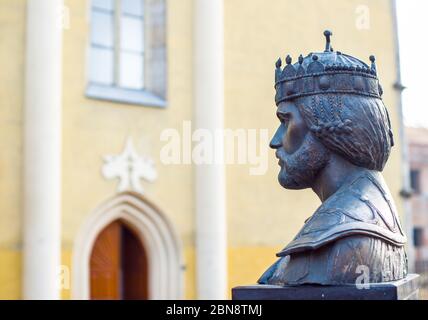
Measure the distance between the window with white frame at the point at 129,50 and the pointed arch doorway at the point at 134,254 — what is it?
164cm

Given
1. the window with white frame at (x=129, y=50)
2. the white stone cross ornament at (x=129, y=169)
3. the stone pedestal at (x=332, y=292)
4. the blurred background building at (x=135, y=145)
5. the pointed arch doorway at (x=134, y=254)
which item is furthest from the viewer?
the window with white frame at (x=129, y=50)

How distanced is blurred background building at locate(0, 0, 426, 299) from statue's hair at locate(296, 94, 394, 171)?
278 inches

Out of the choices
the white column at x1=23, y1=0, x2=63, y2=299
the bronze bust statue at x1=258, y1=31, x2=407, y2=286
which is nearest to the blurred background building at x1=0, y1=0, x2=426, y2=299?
the white column at x1=23, y1=0, x2=63, y2=299

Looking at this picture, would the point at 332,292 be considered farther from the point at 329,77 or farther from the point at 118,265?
the point at 118,265

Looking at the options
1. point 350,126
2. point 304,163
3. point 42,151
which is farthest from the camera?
point 42,151

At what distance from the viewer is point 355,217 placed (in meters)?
3.13

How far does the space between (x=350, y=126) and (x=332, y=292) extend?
761 mm

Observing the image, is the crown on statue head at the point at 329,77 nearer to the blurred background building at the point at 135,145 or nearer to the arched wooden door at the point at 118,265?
the blurred background building at the point at 135,145

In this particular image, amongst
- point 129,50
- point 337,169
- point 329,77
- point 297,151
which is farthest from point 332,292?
point 129,50

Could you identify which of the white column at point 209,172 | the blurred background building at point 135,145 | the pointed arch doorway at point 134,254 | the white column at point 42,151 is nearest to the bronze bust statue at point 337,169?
the white column at point 42,151

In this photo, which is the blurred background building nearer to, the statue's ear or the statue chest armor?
the statue's ear

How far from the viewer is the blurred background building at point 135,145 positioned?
9.98 meters

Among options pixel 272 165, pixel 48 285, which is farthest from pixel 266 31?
pixel 48 285
